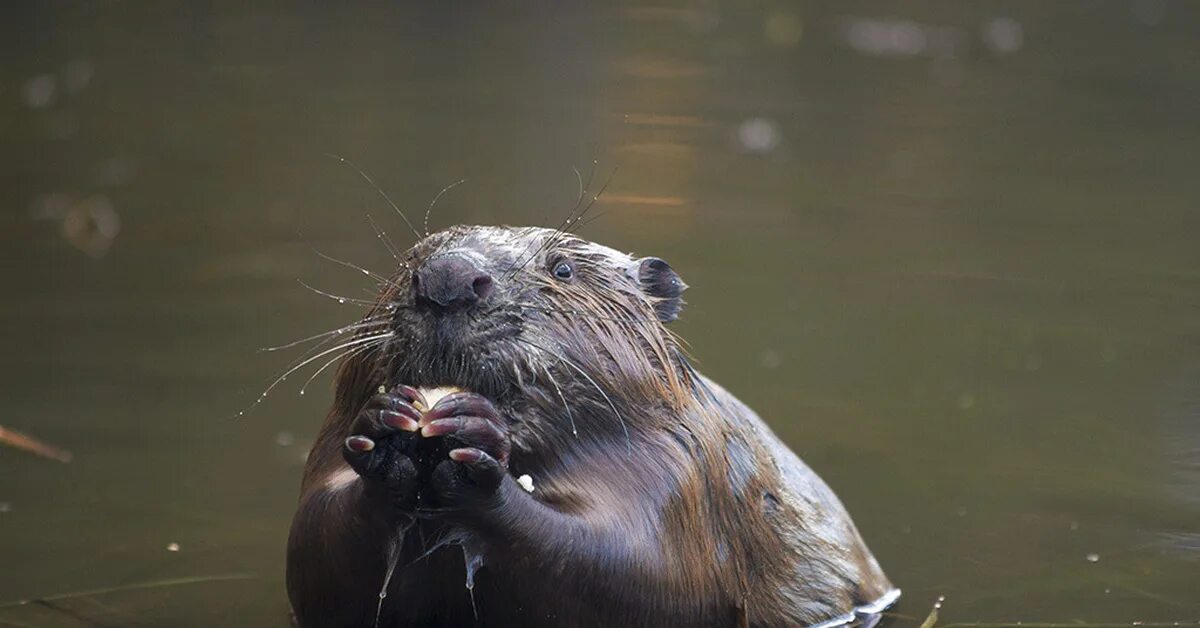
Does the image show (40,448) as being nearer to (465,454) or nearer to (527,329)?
(527,329)

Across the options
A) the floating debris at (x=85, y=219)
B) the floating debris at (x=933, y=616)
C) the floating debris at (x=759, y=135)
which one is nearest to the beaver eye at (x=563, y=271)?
the floating debris at (x=933, y=616)

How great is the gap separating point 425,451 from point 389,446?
0.20ft

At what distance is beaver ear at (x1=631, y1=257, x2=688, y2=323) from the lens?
12.4 feet

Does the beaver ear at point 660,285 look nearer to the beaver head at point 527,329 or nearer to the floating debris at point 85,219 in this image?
the beaver head at point 527,329

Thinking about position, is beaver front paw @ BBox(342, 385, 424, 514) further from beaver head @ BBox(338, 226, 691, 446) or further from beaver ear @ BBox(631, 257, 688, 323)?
beaver ear @ BBox(631, 257, 688, 323)

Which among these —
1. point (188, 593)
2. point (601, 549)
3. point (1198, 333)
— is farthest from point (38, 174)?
point (601, 549)

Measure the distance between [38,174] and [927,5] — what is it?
7.52 meters

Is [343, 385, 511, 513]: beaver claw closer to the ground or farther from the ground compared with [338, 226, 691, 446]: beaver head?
closer to the ground

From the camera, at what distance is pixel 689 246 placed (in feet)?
24.0

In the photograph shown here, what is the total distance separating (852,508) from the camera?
502cm

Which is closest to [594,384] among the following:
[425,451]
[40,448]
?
[425,451]

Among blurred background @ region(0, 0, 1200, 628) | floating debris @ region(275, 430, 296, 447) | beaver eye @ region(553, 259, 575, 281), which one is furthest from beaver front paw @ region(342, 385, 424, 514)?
floating debris @ region(275, 430, 296, 447)

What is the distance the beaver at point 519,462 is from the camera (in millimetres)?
3074

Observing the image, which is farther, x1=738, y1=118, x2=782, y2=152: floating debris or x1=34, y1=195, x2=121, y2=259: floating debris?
x1=738, y1=118, x2=782, y2=152: floating debris
